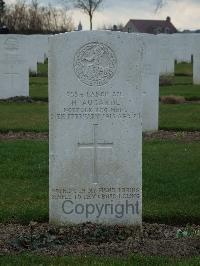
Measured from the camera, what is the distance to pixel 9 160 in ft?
29.9

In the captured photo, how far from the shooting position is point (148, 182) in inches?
306

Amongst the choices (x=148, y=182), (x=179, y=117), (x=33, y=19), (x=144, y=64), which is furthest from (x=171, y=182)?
(x=33, y=19)

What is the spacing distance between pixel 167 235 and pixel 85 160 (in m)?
0.96

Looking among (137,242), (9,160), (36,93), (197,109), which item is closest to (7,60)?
(36,93)

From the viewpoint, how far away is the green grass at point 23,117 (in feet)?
41.2

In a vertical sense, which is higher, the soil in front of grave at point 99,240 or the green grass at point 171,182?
the green grass at point 171,182

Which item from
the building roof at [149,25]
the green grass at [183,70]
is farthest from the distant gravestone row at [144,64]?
the building roof at [149,25]

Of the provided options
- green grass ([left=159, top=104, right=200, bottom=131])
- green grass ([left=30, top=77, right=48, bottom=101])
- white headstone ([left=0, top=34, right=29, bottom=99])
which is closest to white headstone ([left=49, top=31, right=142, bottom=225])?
green grass ([left=159, top=104, right=200, bottom=131])

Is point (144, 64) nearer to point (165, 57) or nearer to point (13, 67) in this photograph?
point (13, 67)

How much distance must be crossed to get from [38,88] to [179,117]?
7782 mm

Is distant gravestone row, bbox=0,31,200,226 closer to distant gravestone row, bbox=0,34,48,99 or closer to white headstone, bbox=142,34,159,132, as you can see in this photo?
white headstone, bbox=142,34,159,132

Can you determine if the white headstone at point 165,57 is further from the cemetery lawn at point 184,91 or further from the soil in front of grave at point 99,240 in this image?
the soil in front of grave at point 99,240

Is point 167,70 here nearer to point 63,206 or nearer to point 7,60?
point 7,60

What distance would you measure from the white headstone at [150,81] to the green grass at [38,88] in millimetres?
6556
